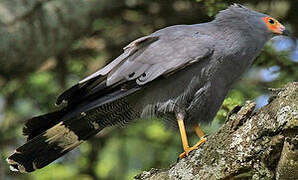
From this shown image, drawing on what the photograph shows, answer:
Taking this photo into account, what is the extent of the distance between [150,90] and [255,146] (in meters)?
1.48

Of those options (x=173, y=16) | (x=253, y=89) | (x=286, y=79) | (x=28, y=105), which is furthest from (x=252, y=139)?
(x=28, y=105)

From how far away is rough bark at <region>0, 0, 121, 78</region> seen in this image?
→ 5992mm

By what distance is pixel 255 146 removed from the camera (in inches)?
117

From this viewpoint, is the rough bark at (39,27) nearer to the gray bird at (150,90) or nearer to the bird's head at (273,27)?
the gray bird at (150,90)

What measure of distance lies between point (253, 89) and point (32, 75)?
2647 mm

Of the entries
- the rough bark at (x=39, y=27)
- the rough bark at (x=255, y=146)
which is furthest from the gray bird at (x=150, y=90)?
the rough bark at (x=39, y=27)

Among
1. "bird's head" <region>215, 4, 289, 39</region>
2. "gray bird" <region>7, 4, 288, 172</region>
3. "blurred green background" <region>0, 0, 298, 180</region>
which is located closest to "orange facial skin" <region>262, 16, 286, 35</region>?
"bird's head" <region>215, 4, 289, 39</region>

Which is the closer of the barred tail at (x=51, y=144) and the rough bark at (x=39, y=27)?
the barred tail at (x=51, y=144)

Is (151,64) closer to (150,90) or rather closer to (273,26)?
(150,90)

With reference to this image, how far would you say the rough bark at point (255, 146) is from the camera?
110 inches

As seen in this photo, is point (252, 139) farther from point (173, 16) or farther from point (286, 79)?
point (173, 16)

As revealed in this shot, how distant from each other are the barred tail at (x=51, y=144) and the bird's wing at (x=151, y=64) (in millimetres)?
248

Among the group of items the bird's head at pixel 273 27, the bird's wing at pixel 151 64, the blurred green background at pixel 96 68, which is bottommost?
the blurred green background at pixel 96 68

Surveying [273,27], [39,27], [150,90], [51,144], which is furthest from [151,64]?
[39,27]
